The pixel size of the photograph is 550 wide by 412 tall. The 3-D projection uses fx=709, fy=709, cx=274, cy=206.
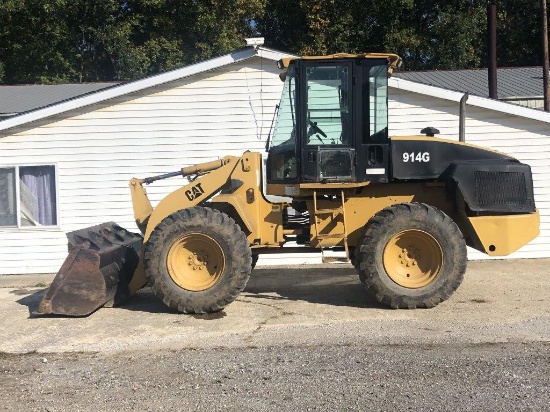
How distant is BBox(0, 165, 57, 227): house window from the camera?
12867mm

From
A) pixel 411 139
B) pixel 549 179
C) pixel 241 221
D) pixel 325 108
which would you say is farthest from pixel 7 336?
pixel 549 179

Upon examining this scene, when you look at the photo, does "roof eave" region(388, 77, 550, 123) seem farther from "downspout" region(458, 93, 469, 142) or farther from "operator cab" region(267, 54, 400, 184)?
"operator cab" region(267, 54, 400, 184)

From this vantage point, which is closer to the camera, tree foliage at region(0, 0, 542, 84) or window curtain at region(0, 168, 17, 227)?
window curtain at region(0, 168, 17, 227)

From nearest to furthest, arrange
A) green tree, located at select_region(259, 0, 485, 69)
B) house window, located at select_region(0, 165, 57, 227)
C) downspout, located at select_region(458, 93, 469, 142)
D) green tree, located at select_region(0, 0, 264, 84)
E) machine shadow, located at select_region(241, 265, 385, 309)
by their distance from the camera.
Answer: machine shadow, located at select_region(241, 265, 385, 309)
downspout, located at select_region(458, 93, 469, 142)
house window, located at select_region(0, 165, 57, 227)
green tree, located at select_region(0, 0, 264, 84)
green tree, located at select_region(259, 0, 485, 69)

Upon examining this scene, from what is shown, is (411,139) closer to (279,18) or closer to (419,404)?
(419,404)

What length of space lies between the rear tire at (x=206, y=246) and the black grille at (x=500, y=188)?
2.93 m

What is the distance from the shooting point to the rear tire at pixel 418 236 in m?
8.38

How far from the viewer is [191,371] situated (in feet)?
20.5

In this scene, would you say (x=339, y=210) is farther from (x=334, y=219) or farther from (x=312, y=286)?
(x=312, y=286)

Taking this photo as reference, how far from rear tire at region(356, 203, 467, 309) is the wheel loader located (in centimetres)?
1

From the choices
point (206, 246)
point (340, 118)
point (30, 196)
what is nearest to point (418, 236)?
point (340, 118)

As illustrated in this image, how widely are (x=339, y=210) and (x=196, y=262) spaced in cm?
190

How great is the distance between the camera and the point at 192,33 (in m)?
32.0

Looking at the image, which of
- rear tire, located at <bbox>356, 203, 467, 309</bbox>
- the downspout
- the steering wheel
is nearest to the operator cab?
the steering wheel
